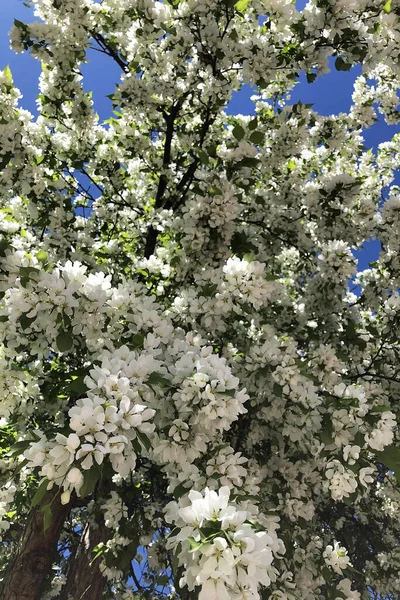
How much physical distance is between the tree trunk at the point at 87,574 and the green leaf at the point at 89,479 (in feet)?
12.9

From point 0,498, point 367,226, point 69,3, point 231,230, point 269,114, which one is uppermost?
point 269,114

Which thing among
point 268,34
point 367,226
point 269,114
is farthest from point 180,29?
point 367,226

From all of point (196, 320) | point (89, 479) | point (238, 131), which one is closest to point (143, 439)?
point (89, 479)

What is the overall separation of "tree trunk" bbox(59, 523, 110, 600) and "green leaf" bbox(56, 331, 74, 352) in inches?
135

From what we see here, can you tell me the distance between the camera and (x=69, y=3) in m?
4.99

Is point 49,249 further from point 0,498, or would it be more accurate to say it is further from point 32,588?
point 32,588

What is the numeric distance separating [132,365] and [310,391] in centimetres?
172

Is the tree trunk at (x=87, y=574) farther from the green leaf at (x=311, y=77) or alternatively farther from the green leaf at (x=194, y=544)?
the green leaf at (x=311, y=77)

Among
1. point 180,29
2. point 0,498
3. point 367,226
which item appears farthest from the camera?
Answer: point 367,226

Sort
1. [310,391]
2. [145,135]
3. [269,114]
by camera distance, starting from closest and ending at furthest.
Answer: [310,391], [269,114], [145,135]

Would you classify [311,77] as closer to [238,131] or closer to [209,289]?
[238,131]

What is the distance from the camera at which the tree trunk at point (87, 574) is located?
18.2ft

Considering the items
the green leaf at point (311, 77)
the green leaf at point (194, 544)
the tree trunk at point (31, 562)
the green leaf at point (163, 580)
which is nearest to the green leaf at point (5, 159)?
the green leaf at point (311, 77)

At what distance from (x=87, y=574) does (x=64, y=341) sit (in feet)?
13.3
